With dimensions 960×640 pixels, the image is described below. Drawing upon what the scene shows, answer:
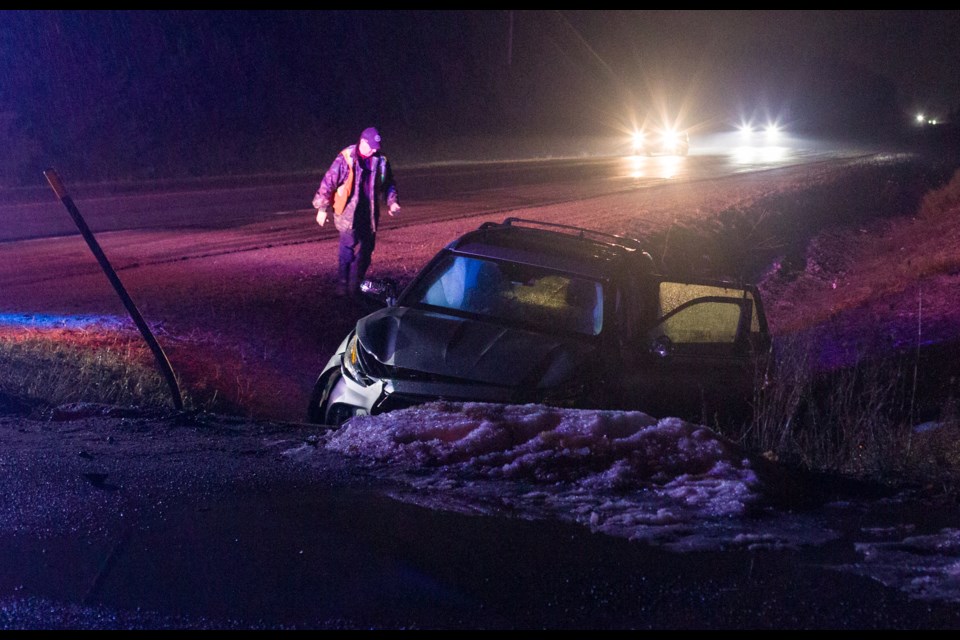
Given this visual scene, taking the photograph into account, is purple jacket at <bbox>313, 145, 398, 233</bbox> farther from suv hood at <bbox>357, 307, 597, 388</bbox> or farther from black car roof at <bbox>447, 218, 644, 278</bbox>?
suv hood at <bbox>357, 307, 597, 388</bbox>

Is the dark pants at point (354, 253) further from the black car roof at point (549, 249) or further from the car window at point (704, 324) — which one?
the car window at point (704, 324)

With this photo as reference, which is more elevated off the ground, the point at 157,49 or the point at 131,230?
the point at 157,49

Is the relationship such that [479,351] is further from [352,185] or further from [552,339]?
[352,185]

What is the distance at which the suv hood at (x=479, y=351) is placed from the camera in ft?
20.5

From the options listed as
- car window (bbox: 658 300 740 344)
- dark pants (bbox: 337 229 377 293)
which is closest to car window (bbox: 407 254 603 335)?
car window (bbox: 658 300 740 344)

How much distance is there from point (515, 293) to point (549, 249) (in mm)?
490

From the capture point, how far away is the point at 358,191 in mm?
11148

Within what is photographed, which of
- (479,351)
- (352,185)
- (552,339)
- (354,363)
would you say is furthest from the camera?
(352,185)

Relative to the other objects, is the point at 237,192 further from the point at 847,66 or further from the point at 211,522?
the point at 847,66

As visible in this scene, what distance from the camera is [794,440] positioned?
20.9 ft

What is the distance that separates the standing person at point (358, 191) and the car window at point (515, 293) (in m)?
3.73

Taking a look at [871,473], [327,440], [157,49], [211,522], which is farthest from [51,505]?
[157,49]

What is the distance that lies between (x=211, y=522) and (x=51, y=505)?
2.52 ft

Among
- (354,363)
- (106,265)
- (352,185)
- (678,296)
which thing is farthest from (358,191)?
(678,296)
